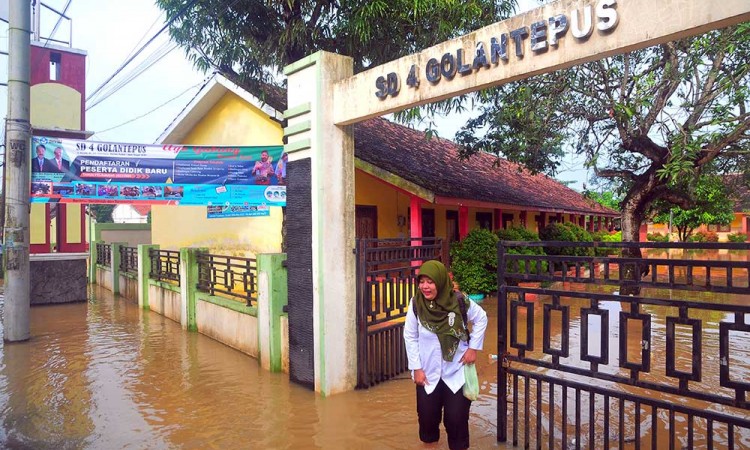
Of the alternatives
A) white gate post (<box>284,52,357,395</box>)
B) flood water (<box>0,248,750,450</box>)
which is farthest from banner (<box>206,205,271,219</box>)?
white gate post (<box>284,52,357,395</box>)

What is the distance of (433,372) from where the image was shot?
12.0ft

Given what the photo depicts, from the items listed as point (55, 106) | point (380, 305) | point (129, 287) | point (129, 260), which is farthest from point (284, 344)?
point (55, 106)

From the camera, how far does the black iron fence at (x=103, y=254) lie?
51.2ft

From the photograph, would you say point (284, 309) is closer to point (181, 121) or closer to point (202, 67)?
point (202, 67)

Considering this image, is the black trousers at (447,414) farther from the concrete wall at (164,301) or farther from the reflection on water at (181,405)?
the concrete wall at (164,301)

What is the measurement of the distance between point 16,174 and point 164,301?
3867 mm

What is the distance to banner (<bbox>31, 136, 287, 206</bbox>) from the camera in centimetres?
835

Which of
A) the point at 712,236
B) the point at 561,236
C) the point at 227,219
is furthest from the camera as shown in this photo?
the point at 712,236

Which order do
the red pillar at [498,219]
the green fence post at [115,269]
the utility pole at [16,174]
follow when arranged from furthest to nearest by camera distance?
the red pillar at [498,219] → the green fence post at [115,269] → the utility pole at [16,174]

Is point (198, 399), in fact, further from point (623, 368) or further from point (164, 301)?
point (164, 301)

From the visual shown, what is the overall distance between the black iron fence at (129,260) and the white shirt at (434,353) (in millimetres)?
11105

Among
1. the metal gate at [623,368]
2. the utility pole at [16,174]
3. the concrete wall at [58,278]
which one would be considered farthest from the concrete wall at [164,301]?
the metal gate at [623,368]

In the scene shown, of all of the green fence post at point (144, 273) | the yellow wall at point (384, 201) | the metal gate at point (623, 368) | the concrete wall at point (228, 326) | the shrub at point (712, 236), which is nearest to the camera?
the metal gate at point (623, 368)

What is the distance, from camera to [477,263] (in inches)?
472
